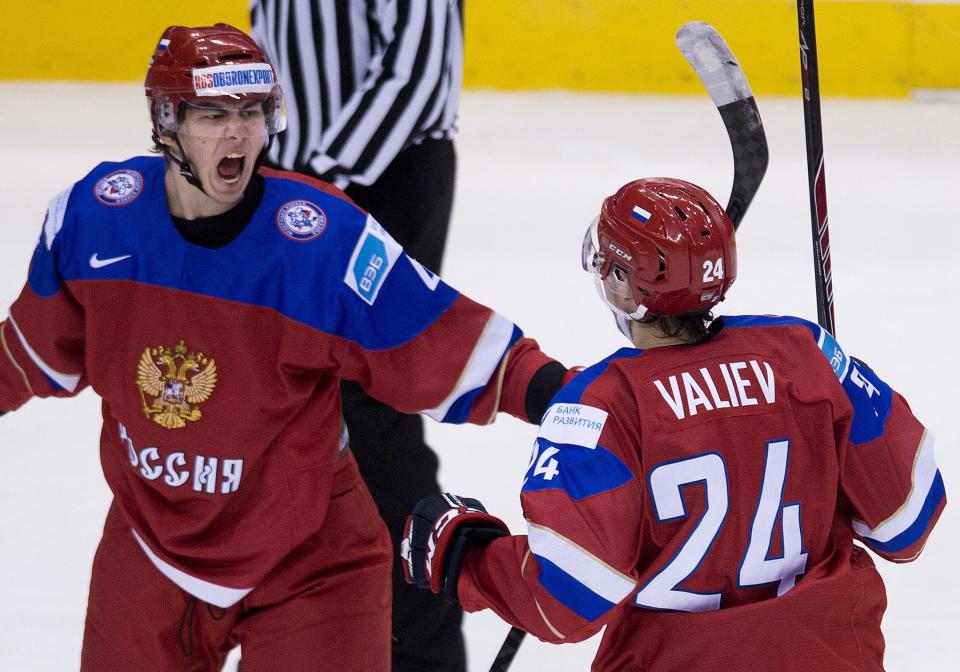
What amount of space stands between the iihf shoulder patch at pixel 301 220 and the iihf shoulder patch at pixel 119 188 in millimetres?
186

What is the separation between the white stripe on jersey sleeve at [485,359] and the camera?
183 cm

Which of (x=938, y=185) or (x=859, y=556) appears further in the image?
(x=938, y=185)

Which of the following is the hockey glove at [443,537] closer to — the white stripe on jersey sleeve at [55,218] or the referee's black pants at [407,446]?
the white stripe on jersey sleeve at [55,218]

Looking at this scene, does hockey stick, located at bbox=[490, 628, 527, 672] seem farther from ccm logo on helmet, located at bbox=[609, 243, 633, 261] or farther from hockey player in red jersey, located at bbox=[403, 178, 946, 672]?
ccm logo on helmet, located at bbox=[609, 243, 633, 261]

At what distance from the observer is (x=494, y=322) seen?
1.84m

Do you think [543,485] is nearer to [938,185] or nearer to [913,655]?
[913,655]

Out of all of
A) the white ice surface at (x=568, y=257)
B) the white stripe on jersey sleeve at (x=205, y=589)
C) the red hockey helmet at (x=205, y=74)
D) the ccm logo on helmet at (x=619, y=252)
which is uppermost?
the red hockey helmet at (x=205, y=74)

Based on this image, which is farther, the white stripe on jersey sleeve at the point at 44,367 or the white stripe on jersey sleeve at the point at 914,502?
the white stripe on jersey sleeve at the point at 44,367

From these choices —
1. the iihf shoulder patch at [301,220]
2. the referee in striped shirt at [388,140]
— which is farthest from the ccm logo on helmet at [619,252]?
the referee in striped shirt at [388,140]

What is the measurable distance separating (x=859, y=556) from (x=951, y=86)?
5.68 m

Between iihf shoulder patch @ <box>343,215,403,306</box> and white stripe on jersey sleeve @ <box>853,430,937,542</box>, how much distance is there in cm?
62

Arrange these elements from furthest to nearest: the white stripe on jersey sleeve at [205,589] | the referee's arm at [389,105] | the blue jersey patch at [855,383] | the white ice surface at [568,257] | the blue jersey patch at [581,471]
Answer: the white ice surface at [568,257] < the referee's arm at [389,105] < the white stripe on jersey sleeve at [205,589] < the blue jersey patch at [855,383] < the blue jersey patch at [581,471]

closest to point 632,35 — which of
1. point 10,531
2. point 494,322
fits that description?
point 10,531

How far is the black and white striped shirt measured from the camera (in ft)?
7.75
